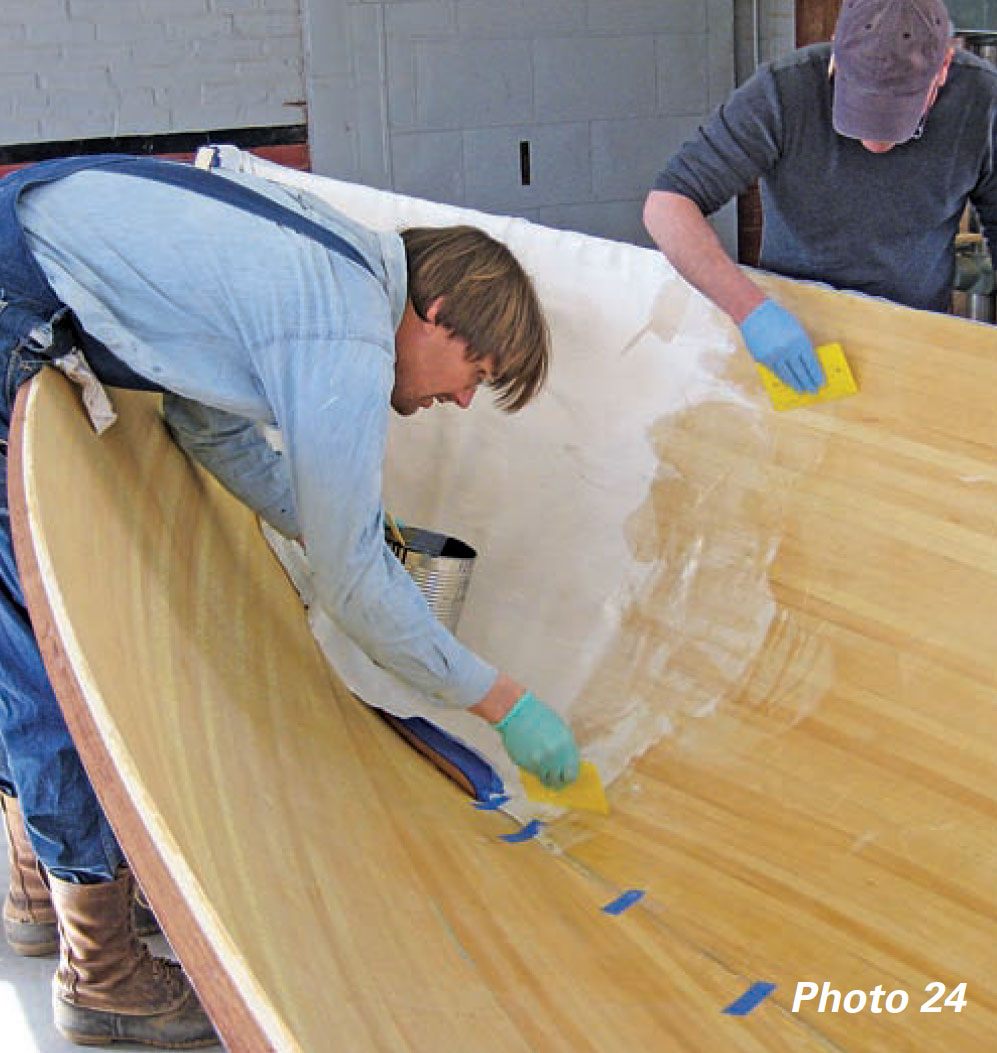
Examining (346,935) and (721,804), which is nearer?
(346,935)

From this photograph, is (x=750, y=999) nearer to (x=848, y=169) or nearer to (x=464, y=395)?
(x=464, y=395)

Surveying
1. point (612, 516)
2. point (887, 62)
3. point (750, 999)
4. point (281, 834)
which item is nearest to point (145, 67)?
point (612, 516)

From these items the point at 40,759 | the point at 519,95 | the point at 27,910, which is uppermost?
the point at 519,95

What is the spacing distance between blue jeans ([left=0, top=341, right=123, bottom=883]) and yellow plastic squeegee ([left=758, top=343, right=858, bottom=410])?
1.07m

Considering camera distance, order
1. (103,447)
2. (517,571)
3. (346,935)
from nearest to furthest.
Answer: (346,935) < (103,447) < (517,571)

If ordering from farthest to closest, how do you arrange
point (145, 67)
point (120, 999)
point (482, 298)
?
point (145, 67)
point (120, 999)
point (482, 298)

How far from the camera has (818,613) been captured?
6.53 ft

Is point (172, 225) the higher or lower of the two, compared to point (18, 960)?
higher

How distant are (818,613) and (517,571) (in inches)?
23.3

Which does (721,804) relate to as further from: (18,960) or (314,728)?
(18,960)

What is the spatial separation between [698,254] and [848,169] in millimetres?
284

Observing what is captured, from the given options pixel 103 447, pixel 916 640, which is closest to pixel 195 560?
pixel 103 447

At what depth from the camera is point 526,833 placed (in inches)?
79.6

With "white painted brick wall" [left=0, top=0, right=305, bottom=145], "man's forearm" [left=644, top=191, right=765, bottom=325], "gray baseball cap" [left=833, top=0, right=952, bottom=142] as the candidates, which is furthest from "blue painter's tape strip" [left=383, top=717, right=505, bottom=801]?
"white painted brick wall" [left=0, top=0, right=305, bottom=145]
